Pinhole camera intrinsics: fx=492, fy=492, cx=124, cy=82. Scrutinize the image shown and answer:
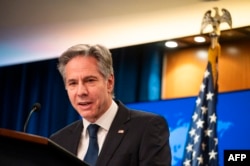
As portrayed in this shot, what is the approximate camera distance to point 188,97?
16.5ft

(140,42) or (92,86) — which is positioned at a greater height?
(140,42)

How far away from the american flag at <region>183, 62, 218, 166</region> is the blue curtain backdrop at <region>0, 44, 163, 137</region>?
0.89m

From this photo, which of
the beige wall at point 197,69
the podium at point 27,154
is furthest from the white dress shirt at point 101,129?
the beige wall at point 197,69

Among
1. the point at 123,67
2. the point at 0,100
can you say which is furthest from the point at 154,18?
the point at 0,100

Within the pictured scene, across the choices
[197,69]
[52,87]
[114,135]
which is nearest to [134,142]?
[114,135]

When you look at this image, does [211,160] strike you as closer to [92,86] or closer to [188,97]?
[188,97]

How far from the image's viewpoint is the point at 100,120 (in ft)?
7.28

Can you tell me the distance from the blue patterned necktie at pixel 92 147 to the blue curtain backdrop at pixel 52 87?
3.36 meters

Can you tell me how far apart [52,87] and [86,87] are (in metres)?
4.41

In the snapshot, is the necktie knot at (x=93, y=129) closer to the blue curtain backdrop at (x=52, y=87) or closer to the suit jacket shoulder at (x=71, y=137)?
the suit jacket shoulder at (x=71, y=137)

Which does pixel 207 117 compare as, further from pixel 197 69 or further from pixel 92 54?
pixel 92 54

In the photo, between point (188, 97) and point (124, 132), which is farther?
point (188, 97)

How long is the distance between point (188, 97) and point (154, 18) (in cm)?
97

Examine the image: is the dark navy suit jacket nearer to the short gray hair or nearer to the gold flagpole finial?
the short gray hair
